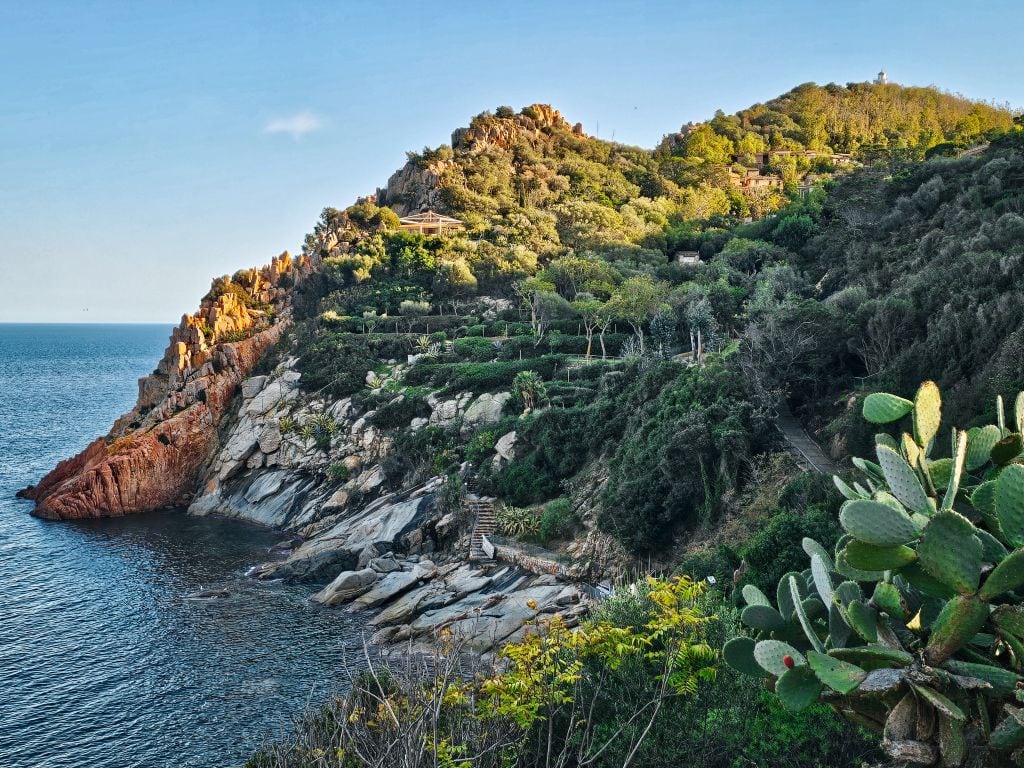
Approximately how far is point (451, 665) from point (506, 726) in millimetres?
2148

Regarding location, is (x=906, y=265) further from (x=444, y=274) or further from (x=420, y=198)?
(x=420, y=198)

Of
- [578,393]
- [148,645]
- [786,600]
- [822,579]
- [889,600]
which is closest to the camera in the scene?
[889,600]

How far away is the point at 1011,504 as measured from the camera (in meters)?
5.94

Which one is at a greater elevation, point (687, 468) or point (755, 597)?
point (755, 597)

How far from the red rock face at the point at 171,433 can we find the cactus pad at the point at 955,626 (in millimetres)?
50594

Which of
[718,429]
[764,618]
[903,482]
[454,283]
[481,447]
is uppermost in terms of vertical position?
[454,283]

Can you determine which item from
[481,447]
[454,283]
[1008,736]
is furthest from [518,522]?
[454,283]

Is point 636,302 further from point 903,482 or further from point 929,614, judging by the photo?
point 903,482

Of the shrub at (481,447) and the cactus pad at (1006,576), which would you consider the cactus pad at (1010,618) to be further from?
the shrub at (481,447)

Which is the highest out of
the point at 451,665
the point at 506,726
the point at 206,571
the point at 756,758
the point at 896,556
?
the point at 896,556

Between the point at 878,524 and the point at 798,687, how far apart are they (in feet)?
7.05

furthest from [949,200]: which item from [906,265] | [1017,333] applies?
[1017,333]

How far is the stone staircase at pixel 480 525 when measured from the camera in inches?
1282

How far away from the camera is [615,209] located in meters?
86.9
